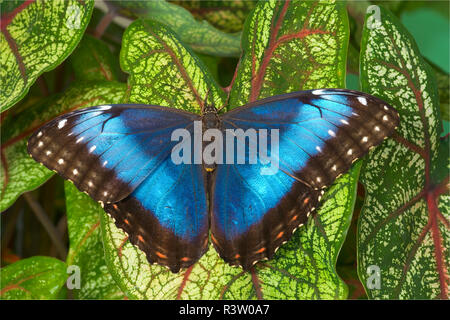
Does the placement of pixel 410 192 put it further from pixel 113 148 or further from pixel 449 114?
pixel 113 148

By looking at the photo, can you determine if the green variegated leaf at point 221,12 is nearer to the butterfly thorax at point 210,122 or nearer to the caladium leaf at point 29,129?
the caladium leaf at point 29,129

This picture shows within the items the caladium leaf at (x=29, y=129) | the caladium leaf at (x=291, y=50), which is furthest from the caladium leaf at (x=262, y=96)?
the caladium leaf at (x=29, y=129)

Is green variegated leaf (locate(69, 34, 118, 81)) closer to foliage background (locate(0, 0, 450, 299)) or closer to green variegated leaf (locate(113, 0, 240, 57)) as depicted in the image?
foliage background (locate(0, 0, 450, 299))

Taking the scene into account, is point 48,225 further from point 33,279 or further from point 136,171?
point 136,171

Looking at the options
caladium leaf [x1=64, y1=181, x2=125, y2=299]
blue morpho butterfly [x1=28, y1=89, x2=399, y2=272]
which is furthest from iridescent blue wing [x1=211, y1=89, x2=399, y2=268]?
caladium leaf [x1=64, y1=181, x2=125, y2=299]

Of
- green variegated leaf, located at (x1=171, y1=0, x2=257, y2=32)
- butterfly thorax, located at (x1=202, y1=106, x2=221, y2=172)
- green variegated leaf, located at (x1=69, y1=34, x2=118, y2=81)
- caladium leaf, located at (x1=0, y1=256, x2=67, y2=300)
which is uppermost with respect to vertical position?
green variegated leaf, located at (x1=171, y1=0, x2=257, y2=32)
